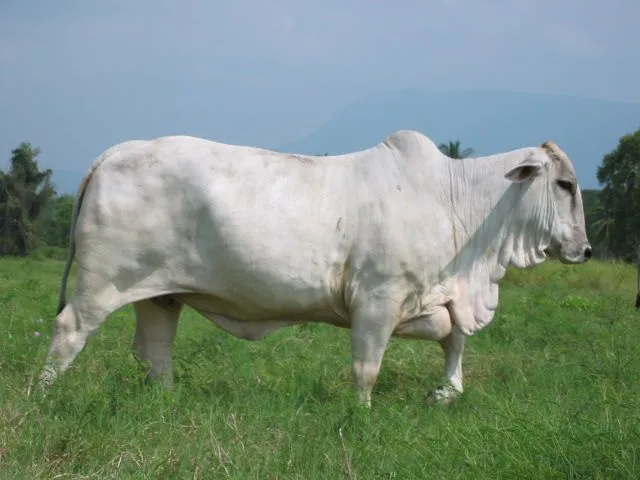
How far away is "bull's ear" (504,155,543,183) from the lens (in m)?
6.30

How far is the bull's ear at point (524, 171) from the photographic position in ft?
20.7

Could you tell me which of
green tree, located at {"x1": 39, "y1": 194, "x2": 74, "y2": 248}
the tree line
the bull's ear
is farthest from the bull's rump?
green tree, located at {"x1": 39, "y1": 194, "x2": 74, "y2": 248}

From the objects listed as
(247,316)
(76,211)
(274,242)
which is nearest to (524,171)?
(274,242)

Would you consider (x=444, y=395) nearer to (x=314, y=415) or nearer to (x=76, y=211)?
(x=314, y=415)

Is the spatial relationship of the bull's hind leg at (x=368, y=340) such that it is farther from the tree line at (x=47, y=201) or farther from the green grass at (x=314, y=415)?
the tree line at (x=47, y=201)

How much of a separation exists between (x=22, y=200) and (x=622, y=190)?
54.8 feet

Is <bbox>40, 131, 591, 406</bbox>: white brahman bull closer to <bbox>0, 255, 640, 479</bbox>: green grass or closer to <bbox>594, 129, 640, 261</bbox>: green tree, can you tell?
<bbox>0, 255, 640, 479</bbox>: green grass

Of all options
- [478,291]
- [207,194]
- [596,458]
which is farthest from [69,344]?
[596,458]

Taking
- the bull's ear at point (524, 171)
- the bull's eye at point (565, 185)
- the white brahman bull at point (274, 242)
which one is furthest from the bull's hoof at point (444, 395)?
the bull's eye at point (565, 185)

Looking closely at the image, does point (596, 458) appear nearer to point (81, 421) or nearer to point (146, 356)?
point (81, 421)

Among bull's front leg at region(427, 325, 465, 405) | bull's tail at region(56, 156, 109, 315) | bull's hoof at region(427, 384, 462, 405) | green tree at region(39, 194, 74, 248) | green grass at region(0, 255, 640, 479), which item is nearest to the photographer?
green grass at region(0, 255, 640, 479)

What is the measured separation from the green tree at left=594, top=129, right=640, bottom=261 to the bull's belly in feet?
72.1

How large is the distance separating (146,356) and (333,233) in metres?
1.48

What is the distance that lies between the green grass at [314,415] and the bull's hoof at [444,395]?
0.06m
